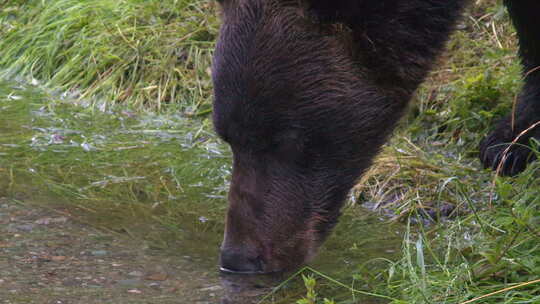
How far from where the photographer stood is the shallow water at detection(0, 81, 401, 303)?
3.57 metres

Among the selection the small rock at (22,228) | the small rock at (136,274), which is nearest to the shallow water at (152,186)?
the small rock at (136,274)

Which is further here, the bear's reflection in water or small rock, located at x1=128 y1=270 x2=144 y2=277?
small rock, located at x1=128 y1=270 x2=144 y2=277

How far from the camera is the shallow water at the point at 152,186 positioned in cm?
357

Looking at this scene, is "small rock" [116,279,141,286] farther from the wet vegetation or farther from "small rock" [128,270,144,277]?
the wet vegetation

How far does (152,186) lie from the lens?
489cm

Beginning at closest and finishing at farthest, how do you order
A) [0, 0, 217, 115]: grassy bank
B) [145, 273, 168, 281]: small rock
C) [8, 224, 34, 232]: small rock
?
1. [145, 273, 168, 281]: small rock
2. [8, 224, 34, 232]: small rock
3. [0, 0, 217, 115]: grassy bank

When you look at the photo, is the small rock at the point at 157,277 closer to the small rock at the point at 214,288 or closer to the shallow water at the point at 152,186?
the shallow water at the point at 152,186

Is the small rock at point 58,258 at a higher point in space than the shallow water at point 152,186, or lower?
higher

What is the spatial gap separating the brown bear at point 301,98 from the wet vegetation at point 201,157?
0.71 feet

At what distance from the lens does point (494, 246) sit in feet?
10.8

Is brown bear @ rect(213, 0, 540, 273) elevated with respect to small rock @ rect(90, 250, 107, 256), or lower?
elevated

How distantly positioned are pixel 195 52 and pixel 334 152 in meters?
3.39

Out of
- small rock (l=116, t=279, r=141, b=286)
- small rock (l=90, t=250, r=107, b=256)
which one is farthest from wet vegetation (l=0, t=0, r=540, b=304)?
small rock (l=116, t=279, r=141, b=286)

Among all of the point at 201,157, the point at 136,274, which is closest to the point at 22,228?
the point at 136,274
